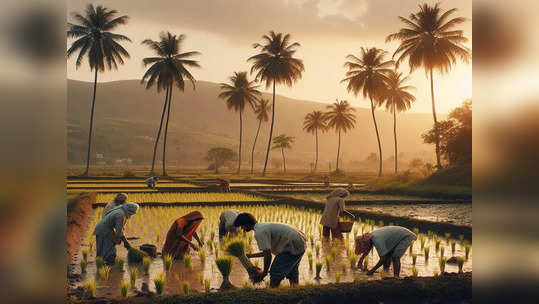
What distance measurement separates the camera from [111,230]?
34.6 ft

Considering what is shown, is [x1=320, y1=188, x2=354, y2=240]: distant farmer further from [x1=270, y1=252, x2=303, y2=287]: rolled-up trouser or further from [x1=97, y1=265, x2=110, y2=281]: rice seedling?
[x1=97, y1=265, x2=110, y2=281]: rice seedling

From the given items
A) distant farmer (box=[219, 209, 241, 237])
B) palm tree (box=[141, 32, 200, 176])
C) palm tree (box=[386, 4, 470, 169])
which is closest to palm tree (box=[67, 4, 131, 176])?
palm tree (box=[141, 32, 200, 176])

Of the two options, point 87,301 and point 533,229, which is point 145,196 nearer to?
point 87,301

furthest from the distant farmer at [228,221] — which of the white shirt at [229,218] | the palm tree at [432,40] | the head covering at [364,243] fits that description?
the palm tree at [432,40]

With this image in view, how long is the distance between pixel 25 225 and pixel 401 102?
82.9 m

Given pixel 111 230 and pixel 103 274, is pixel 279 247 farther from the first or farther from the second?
pixel 111 230

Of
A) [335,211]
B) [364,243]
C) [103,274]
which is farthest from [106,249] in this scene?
[335,211]

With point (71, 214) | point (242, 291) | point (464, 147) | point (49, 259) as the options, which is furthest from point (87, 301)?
point (464, 147)

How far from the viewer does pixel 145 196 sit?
28297 millimetres

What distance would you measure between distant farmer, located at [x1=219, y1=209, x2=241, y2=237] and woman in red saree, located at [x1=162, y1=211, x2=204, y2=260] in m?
1.38

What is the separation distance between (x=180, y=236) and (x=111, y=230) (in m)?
1.36

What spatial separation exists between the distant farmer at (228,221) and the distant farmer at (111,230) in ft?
8.65

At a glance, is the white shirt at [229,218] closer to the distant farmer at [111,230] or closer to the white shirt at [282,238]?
the distant farmer at [111,230]

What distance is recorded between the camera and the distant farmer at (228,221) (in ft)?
40.8
